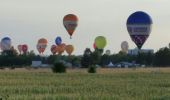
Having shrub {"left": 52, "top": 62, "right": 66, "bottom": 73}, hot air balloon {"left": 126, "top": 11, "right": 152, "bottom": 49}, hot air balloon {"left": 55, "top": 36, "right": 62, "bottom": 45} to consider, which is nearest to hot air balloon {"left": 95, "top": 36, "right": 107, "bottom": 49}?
hot air balloon {"left": 55, "top": 36, "right": 62, "bottom": 45}

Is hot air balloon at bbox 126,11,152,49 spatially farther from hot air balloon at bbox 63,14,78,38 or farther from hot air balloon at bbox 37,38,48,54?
hot air balloon at bbox 37,38,48,54

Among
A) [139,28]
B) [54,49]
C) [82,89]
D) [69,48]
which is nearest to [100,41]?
[69,48]

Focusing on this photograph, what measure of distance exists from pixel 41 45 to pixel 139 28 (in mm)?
58555

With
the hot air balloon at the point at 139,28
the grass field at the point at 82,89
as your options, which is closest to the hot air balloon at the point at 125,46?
the hot air balloon at the point at 139,28

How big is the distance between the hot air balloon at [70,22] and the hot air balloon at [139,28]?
33.8ft

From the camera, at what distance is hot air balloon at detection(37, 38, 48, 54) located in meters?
126

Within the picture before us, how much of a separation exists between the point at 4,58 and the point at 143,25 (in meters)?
88.2

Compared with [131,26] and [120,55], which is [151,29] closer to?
[131,26]

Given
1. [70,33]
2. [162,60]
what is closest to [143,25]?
[70,33]

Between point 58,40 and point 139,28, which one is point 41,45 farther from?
point 139,28

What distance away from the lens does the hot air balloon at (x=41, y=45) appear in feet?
414

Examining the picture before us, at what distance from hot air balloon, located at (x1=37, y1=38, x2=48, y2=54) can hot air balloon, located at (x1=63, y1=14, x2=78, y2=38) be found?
4095 centimetres

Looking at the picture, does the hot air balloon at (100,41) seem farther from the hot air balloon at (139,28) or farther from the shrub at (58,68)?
the hot air balloon at (139,28)

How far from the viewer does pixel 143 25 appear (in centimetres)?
7162
